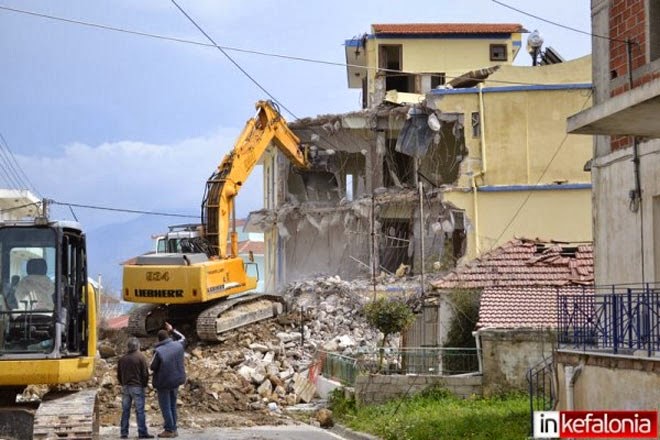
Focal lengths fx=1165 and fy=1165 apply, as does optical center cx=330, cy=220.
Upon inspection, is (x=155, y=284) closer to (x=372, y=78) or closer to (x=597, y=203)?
(x=597, y=203)

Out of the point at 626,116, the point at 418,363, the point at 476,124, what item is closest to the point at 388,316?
the point at 418,363

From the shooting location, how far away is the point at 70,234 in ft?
51.0

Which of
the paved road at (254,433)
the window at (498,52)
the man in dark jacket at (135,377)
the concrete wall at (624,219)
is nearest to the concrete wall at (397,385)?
the paved road at (254,433)

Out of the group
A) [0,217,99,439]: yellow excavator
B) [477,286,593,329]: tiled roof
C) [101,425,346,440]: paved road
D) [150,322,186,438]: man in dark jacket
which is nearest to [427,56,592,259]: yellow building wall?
[477,286,593,329]: tiled roof

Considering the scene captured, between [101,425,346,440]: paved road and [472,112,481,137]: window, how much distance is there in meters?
18.7

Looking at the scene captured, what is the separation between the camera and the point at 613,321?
14766 millimetres

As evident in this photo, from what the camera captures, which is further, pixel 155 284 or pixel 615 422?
pixel 155 284

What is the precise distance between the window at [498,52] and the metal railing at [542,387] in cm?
2826

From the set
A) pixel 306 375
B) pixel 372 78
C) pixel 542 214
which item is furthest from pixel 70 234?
pixel 372 78

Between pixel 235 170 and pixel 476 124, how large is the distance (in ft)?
31.6

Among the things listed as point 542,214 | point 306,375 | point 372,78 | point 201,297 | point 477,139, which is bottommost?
point 306,375

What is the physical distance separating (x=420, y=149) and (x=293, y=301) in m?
7.20

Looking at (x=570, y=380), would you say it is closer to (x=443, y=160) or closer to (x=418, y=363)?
(x=418, y=363)

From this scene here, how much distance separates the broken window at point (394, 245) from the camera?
42406 mm
